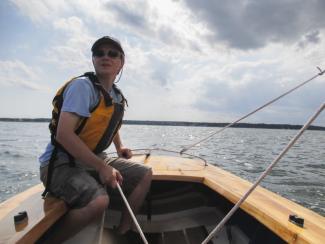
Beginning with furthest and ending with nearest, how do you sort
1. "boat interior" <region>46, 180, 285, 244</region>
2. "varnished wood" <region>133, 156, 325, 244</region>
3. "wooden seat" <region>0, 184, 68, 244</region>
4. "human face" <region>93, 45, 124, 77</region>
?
"boat interior" <region>46, 180, 285, 244</region>
"human face" <region>93, 45, 124, 77</region>
"varnished wood" <region>133, 156, 325, 244</region>
"wooden seat" <region>0, 184, 68, 244</region>

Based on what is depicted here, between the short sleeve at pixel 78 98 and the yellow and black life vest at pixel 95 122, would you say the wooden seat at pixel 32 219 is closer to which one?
the yellow and black life vest at pixel 95 122

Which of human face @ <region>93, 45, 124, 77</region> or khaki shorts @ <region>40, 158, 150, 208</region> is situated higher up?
human face @ <region>93, 45, 124, 77</region>

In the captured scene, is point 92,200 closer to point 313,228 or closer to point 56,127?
point 56,127

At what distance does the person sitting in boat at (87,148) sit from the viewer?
2152 mm

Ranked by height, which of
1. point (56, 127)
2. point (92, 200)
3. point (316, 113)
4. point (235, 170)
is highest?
point (316, 113)

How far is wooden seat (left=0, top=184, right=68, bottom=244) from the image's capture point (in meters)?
1.68

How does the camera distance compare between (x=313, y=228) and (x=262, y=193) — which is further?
(x=262, y=193)

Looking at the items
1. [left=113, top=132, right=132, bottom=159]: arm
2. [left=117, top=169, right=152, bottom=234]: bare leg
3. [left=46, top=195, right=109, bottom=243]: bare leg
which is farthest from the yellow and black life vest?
[left=113, top=132, right=132, bottom=159]: arm

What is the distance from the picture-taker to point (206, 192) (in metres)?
3.68

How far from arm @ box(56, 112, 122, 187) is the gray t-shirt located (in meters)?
0.06

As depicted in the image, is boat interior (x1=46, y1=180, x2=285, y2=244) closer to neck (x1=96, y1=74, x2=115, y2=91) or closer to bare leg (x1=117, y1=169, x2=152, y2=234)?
bare leg (x1=117, y1=169, x2=152, y2=234)

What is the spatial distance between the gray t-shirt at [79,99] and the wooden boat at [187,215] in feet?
1.84

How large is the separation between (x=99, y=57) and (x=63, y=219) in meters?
1.37

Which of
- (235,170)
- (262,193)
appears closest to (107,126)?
(262,193)
